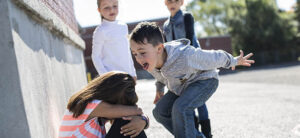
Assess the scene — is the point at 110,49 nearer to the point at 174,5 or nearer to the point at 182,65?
the point at 174,5

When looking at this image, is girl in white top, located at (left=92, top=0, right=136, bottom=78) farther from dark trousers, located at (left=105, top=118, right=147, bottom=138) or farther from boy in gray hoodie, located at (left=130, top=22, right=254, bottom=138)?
dark trousers, located at (left=105, top=118, right=147, bottom=138)

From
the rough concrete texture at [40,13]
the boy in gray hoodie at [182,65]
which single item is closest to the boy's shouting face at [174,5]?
the boy in gray hoodie at [182,65]

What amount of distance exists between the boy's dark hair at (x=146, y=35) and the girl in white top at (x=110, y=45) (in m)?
0.80

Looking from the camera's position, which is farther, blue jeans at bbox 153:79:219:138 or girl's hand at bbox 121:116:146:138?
blue jeans at bbox 153:79:219:138

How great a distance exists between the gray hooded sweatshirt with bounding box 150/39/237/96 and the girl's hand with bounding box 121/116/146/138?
25.0 inches

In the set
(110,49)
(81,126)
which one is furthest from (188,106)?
(110,49)

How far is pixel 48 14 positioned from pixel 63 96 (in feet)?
3.18

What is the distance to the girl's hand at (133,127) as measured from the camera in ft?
7.71

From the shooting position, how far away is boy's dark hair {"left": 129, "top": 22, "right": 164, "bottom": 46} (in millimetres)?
2774

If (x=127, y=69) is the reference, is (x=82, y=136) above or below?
below

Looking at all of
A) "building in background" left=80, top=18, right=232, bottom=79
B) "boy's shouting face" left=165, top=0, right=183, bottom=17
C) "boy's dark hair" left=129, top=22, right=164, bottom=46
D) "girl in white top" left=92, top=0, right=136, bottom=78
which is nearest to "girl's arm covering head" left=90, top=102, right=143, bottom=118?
"boy's dark hair" left=129, top=22, right=164, bottom=46

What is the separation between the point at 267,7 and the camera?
36344 mm

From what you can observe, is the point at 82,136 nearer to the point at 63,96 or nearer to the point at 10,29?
the point at 10,29

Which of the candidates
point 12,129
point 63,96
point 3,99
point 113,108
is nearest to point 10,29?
point 3,99
